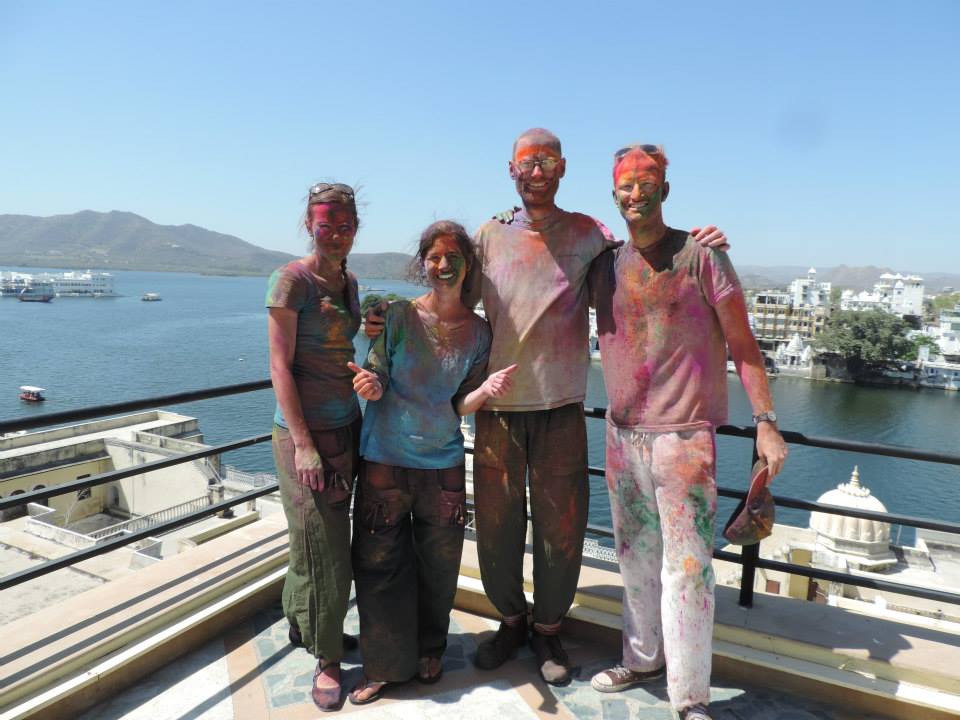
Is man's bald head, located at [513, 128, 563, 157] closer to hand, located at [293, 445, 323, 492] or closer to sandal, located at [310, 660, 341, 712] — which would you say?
hand, located at [293, 445, 323, 492]

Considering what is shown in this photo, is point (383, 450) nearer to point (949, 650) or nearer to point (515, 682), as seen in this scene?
point (515, 682)

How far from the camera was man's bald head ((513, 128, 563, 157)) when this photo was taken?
100 inches

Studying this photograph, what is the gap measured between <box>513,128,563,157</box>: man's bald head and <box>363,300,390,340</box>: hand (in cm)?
85

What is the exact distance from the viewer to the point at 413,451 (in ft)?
8.47

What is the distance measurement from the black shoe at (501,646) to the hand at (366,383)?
126 centimetres

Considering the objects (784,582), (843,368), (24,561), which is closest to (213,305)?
(843,368)

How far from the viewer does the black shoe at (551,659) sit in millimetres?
2727

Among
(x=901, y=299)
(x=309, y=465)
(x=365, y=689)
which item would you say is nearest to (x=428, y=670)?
(x=365, y=689)

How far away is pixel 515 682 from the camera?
2756 millimetres

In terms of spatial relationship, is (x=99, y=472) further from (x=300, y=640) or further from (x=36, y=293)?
(x=36, y=293)

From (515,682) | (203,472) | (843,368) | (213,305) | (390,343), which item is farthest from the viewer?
(213,305)

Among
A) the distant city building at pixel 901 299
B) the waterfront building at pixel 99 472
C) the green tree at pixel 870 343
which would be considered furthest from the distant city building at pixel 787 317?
the waterfront building at pixel 99 472

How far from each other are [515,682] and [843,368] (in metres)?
59.3

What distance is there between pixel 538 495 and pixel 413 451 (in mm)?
569
